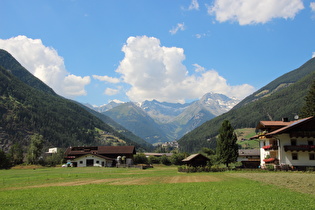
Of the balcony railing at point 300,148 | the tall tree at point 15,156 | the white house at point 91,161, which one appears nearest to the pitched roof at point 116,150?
the white house at point 91,161

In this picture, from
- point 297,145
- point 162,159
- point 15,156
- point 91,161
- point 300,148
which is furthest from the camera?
point 162,159

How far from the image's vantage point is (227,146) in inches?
2741

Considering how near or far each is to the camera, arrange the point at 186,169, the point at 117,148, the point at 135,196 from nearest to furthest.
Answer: the point at 135,196 → the point at 186,169 → the point at 117,148

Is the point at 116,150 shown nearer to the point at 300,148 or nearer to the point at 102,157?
the point at 102,157

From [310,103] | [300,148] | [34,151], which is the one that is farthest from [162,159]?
[300,148]

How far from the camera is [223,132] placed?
71.6m

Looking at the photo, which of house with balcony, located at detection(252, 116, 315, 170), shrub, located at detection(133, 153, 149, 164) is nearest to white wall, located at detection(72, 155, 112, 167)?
shrub, located at detection(133, 153, 149, 164)

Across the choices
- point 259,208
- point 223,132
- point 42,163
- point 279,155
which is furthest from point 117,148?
point 259,208

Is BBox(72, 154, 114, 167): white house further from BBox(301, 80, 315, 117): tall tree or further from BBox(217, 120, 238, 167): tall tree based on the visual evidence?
BBox(301, 80, 315, 117): tall tree

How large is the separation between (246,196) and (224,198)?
2232mm

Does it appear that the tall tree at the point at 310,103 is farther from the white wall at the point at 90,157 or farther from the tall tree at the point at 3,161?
the tall tree at the point at 3,161

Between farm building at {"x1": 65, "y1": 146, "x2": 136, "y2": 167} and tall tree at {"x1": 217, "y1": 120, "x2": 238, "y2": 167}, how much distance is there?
165 ft

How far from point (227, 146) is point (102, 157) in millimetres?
58362

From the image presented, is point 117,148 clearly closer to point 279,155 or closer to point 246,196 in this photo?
point 279,155
